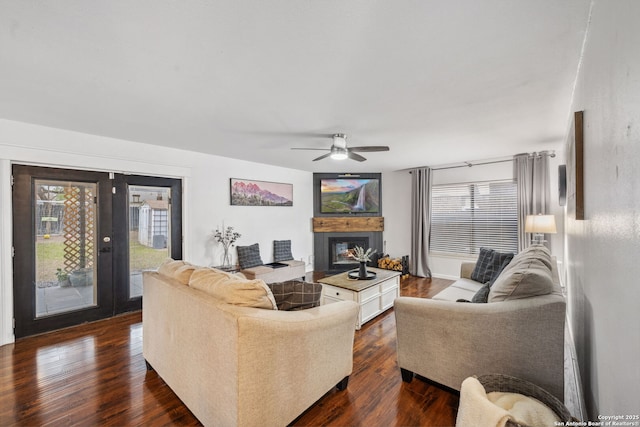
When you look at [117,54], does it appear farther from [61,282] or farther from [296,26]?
[61,282]

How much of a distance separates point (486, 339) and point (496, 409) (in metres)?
0.66

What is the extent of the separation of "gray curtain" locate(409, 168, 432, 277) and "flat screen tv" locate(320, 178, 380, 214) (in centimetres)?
88

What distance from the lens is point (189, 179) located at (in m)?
4.18

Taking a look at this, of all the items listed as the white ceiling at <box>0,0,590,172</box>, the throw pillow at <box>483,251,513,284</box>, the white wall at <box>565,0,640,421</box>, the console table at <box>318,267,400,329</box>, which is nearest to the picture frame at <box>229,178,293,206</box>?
the white ceiling at <box>0,0,590,172</box>

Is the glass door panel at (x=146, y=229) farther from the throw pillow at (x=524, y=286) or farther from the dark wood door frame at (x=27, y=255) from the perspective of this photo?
the throw pillow at (x=524, y=286)

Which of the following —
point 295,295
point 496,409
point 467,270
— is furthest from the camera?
point 467,270

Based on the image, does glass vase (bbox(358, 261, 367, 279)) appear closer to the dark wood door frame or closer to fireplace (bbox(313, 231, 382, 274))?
fireplace (bbox(313, 231, 382, 274))

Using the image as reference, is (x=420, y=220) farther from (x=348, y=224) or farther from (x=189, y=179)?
(x=189, y=179)

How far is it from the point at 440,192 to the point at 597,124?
4.36 m

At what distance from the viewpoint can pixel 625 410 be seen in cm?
90

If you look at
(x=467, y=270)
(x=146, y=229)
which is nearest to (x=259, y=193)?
(x=146, y=229)

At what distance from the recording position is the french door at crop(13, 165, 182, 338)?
9.55ft

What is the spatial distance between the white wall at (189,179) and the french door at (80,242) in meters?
0.11

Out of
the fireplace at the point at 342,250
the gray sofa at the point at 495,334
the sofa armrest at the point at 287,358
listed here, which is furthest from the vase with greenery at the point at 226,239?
the gray sofa at the point at 495,334
